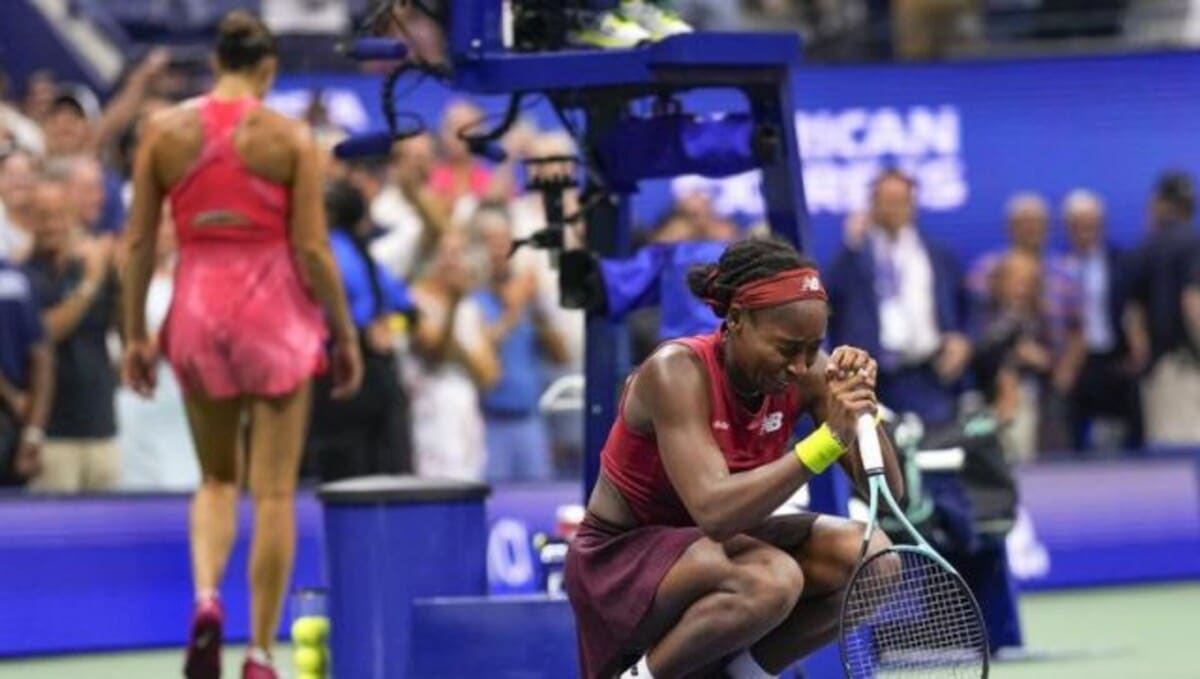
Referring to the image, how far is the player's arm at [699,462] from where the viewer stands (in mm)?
6902

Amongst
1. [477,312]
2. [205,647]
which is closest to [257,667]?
[205,647]

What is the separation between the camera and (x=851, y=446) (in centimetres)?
718

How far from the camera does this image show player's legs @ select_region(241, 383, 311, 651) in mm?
9680

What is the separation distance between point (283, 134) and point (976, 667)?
383 cm

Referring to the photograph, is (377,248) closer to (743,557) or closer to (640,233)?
(640,233)

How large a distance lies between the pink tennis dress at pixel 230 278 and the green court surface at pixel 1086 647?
1812mm

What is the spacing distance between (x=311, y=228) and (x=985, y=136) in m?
7.25

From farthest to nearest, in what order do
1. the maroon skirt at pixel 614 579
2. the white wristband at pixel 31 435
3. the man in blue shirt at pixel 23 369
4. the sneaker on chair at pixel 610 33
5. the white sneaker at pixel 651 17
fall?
the white wristband at pixel 31 435 → the man in blue shirt at pixel 23 369 → the white sneaker at pixel 651 17 → the sneaker on chair at pixel 610 33 → the maroon skirt at pixel 614 579

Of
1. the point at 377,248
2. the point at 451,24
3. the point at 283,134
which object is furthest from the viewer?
the point at 377,248

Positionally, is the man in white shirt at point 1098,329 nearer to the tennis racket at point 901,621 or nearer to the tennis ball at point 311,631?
the tennis ball at point 311,631

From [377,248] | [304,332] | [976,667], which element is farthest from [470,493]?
[377,248]

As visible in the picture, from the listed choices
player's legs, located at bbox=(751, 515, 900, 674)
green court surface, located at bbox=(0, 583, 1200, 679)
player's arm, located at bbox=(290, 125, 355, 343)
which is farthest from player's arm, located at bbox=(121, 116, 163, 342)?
player's legs, located at bbox=(751, 515, 900, 674)

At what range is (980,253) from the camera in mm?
16156

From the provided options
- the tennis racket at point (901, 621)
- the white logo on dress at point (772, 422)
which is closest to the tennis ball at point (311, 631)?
the white logo on dress at point (772, 422)
